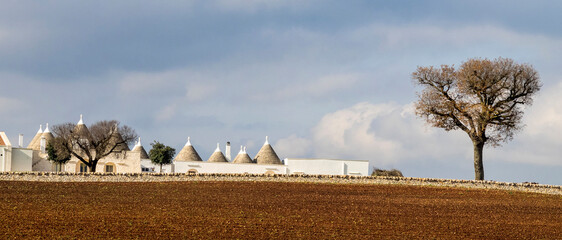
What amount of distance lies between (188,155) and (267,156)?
7561mm

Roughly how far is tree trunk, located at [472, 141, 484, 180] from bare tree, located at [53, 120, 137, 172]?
30.0m

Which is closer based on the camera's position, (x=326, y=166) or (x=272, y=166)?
(x=326, y=166)

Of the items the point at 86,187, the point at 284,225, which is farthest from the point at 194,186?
the point at 284,225

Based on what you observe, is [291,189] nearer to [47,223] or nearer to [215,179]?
[215,179]

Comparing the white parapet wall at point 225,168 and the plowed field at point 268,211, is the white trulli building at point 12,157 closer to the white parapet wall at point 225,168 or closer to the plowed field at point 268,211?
the white parapet wall at point 225,168

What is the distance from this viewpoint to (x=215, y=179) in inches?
1630

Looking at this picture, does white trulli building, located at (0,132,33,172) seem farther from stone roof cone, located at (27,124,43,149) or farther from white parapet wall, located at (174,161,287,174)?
white parapet wall, located at (174,161,287,174)

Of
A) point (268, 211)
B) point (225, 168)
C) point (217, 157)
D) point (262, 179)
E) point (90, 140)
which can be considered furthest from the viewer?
point (217, 157)

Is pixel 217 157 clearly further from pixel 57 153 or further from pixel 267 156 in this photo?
pixel 57 153

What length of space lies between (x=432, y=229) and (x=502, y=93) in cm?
2289

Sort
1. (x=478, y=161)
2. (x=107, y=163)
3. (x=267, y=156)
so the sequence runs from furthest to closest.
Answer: (x=267, y=156)
(x=107, y=163)
(x=478, y=161)

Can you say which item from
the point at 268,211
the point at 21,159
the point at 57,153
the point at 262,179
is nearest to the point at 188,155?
the point at 57,153

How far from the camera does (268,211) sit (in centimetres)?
2828

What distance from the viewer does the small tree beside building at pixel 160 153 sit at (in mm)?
63375
